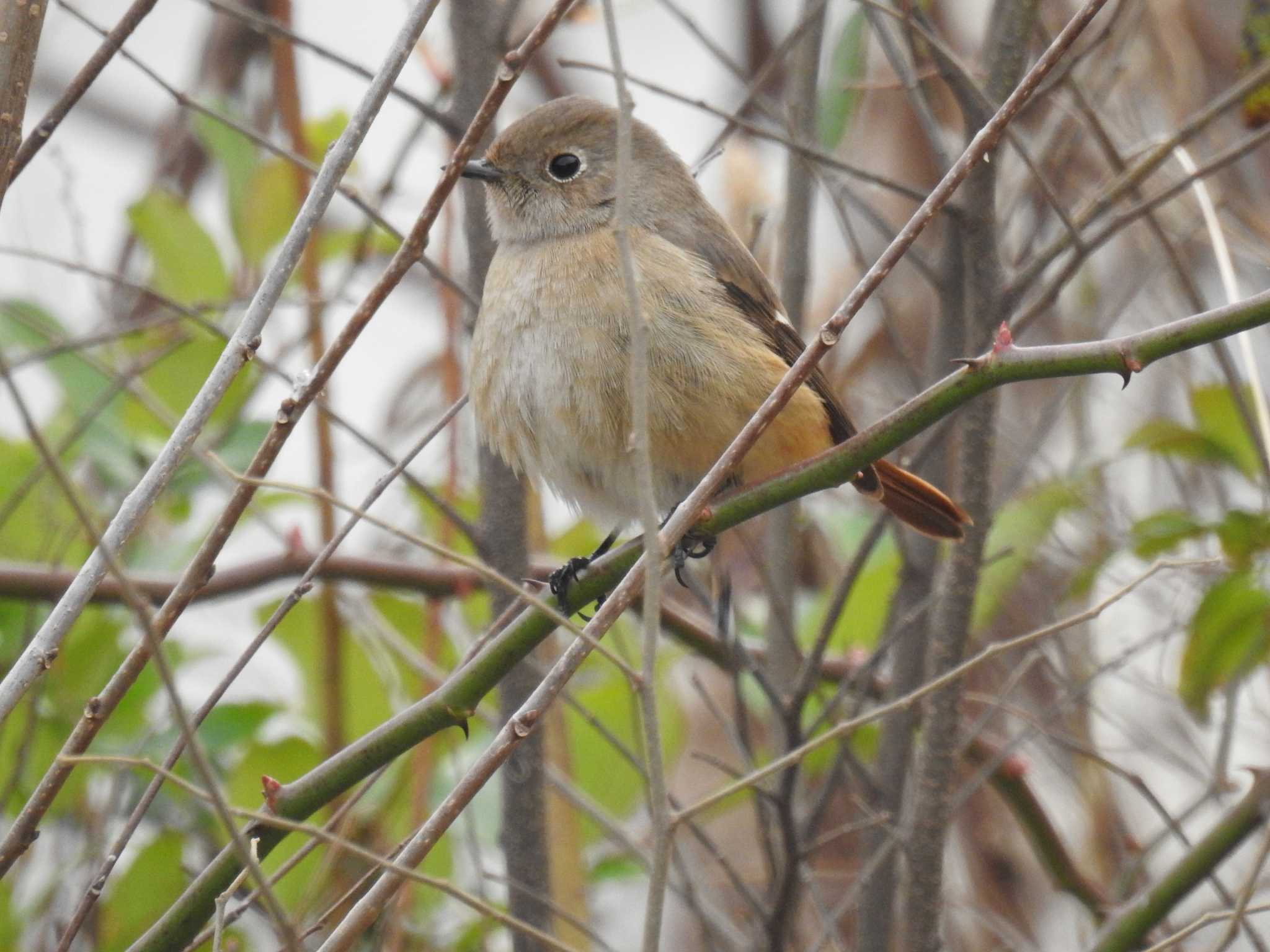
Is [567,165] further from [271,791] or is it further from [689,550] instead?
[271,791]

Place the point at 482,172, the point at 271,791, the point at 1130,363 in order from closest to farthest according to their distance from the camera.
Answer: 1. the point at 1130,363
2. the point at 271,791
3. the point at 482,172

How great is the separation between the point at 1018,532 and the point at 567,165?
4.24ft

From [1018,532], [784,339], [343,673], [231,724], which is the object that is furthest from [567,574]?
[1018,532]

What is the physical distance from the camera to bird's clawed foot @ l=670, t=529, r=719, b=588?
278cm

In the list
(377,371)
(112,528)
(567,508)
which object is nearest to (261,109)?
(377,371)

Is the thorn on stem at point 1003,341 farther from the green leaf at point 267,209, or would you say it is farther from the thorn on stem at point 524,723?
the green leaf at point 267,209

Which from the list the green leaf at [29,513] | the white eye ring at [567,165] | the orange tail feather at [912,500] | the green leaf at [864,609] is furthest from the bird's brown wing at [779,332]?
the green leaf at [29,513]

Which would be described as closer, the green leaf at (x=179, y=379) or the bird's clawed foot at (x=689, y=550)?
the bird's clawed foot at (x=689, y=550)

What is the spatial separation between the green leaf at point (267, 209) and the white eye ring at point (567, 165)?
2.22 feet

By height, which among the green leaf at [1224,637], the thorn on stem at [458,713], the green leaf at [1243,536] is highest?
the green leaf at [1243,536]

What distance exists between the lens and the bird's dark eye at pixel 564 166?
342 centimetres

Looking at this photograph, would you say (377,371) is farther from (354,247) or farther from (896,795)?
(896,795)

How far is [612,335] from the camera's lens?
2.86 metres

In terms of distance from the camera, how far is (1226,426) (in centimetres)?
323
